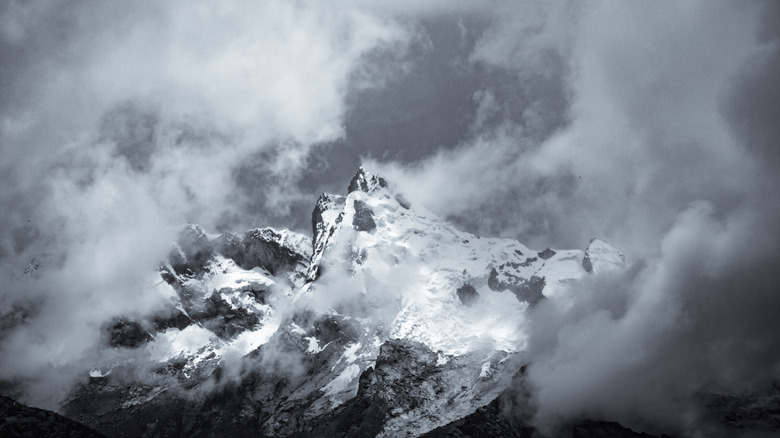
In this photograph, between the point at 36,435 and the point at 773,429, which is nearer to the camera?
the point at 36,435

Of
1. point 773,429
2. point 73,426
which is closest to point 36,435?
point 73,426

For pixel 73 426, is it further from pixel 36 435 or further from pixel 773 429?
pixel 773 429

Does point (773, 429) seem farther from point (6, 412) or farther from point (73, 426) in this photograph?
point (6, 412)

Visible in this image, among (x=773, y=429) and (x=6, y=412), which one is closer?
(x=6, y=412)

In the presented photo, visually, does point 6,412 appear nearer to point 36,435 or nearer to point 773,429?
point 36,435

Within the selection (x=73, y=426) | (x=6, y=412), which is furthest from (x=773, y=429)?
(x=6, y=412)
